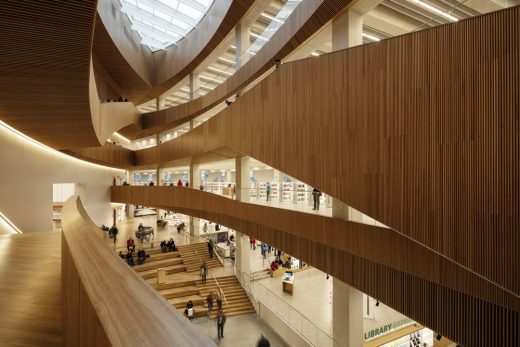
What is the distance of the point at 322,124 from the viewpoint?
598cm

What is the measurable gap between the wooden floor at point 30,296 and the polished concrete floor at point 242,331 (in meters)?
6.72

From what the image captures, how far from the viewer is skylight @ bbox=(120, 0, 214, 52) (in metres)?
14.8

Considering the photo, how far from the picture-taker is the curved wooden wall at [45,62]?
3.10 meters

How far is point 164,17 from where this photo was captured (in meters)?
16.3

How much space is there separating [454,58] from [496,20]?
0.55 m

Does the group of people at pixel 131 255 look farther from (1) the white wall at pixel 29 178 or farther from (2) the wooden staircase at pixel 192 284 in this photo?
(1) the white wall at pixel 29 178

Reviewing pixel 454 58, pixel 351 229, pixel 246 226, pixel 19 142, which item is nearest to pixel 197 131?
pixel 246 226

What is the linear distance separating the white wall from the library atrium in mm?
66

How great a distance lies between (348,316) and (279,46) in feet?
28.2

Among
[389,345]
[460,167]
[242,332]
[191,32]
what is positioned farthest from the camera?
[191,32]

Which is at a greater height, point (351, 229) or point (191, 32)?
point (191, 32)

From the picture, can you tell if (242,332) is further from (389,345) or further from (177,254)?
(177,254)

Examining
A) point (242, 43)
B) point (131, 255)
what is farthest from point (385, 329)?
point (242, 43)

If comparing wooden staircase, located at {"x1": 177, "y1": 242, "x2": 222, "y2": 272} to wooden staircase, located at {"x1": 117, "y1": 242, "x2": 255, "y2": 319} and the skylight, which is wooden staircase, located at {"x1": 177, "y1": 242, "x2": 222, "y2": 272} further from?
the skylight
